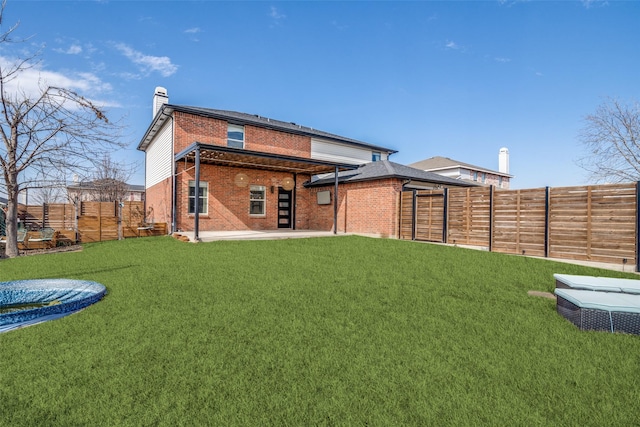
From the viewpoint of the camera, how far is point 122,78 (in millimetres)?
11000

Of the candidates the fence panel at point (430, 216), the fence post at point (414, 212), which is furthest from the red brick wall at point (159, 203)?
the fence panel at point (430, 216)

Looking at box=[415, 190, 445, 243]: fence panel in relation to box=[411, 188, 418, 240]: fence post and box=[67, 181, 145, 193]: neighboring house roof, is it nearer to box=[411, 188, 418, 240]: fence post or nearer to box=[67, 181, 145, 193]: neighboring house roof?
box=[411, 188, 418, 240]: fence post

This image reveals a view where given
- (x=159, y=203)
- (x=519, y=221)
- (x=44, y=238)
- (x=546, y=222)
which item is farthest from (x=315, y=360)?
(x=159, y=203)

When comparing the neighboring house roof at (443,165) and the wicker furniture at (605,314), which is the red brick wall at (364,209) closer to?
the wicker furniture at (605,314)

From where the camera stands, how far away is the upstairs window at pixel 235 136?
53.0ft

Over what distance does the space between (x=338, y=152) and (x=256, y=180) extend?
6.81 m

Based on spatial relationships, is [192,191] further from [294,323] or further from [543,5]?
[543,5]

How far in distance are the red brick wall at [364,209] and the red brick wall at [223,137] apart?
10.1 ft

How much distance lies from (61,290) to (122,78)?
8.94 metres

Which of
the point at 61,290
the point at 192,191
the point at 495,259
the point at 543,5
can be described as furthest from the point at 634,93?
the point at 61,290

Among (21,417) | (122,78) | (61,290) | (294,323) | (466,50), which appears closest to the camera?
(21,417)

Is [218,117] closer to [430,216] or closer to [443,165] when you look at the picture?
[430,216]

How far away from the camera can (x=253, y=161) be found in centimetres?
1480

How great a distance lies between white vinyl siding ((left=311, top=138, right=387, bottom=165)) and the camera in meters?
19.8
